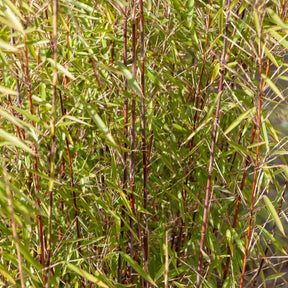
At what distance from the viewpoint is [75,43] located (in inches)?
68.0

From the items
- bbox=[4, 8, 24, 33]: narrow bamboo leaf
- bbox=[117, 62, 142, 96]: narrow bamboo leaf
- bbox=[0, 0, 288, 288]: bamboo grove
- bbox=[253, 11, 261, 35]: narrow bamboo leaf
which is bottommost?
bbox=[0, 0, 288, 288]: bamboo grove

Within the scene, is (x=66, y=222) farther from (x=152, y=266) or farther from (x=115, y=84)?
(x=115, y=84)

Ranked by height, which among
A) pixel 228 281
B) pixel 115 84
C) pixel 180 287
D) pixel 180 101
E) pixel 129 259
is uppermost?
pixel 115 84

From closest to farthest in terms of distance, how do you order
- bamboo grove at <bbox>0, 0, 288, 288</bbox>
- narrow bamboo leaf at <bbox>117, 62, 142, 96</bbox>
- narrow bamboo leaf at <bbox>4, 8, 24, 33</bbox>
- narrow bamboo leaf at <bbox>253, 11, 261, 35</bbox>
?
narrow bamboo leaf at <bbox>4, 8, 24, 33</bbox> < narrow bamboo leaf at <bbox>253, 11, 261, 35</bbox> < narrow bamboo leaf at <bbox>117, 62, 142, 96</bbox> < bamboo grove at <bbox>0, 0, 288, 288</bbox>

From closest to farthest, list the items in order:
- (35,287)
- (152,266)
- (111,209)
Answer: (35,287), (111,209), (152,266)

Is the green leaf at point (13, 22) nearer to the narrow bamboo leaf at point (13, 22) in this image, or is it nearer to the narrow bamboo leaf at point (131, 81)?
the narrow bamboo leaf at point (13, 22)

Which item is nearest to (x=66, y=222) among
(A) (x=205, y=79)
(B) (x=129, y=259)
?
(B) (x=129, y=259)

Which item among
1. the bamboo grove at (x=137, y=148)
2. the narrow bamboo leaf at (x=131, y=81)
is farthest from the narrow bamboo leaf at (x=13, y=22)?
the bamboo grove at (x=137, y=148)

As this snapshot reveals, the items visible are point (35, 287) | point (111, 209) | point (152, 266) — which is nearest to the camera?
point (35, 287)

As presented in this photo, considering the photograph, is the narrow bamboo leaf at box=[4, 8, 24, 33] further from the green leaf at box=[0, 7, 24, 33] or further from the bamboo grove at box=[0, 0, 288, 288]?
the bamboo grove at box=[0, 0, 288, 288]

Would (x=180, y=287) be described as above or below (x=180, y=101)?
below

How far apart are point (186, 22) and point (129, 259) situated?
2.65 feet

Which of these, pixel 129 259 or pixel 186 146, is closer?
pixel 129 259

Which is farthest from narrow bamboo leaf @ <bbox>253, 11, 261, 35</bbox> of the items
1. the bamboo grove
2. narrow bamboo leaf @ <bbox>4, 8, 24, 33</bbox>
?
narrow bamboo leaf @ <bbox>4, 8, 24, 33</bbox>
